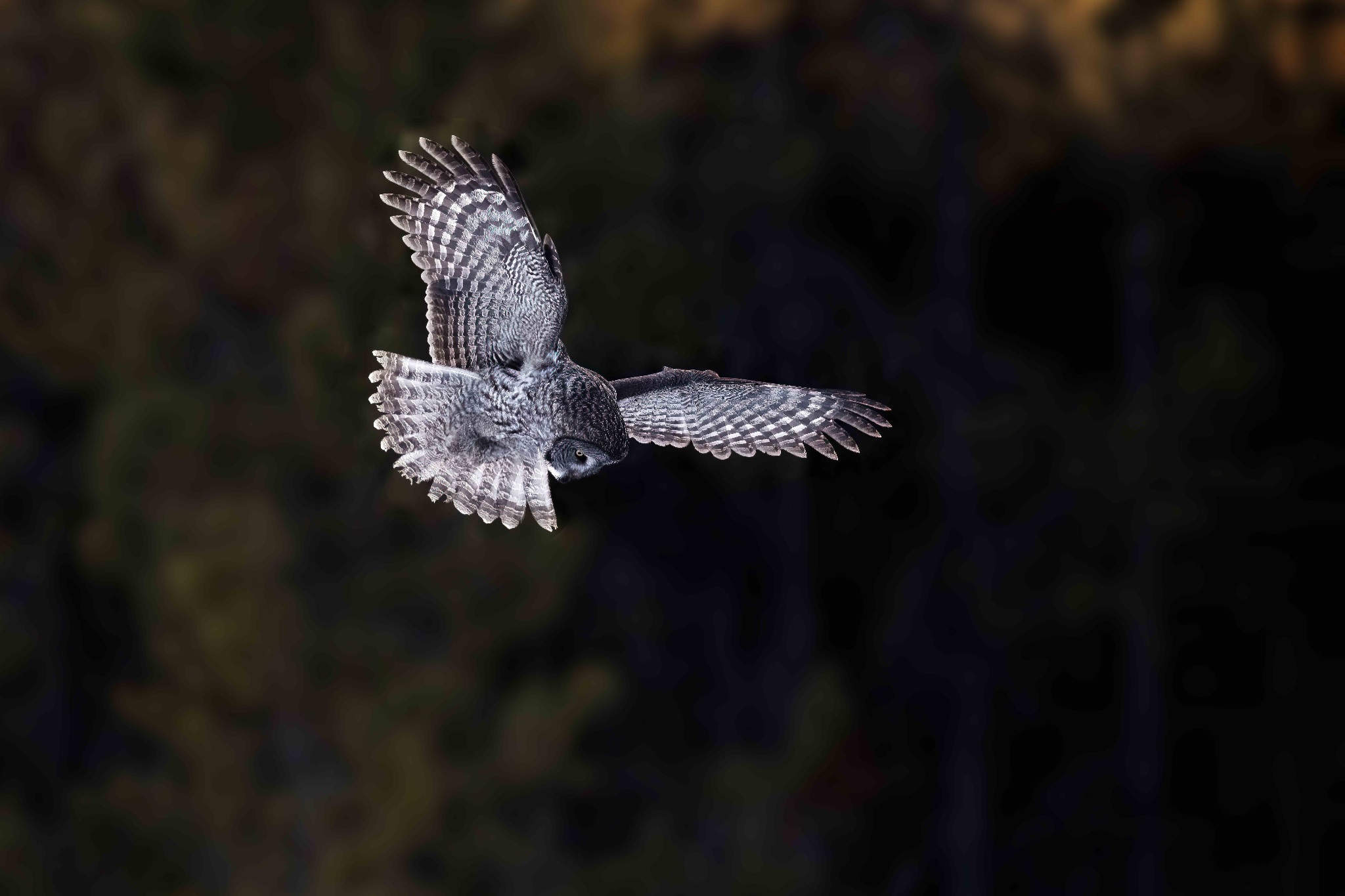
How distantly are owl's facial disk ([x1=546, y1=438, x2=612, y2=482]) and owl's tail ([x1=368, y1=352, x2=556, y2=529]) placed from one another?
0.02 meters

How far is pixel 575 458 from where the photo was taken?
0.85 m

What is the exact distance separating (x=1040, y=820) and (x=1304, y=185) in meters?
0.97

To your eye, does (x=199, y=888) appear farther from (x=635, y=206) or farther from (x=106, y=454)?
(x=635, y=206)

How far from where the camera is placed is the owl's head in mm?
836

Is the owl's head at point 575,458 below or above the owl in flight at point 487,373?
below

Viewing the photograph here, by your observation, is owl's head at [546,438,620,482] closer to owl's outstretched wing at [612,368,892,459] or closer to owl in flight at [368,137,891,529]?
owl in flight at [368,137,891,529]

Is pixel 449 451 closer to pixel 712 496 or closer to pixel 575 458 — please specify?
pixel 575 458

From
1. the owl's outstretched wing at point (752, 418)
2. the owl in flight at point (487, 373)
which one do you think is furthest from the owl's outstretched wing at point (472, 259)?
the owl's outstretched wing at point (752, 418)

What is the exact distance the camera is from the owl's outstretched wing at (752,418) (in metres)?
0.99

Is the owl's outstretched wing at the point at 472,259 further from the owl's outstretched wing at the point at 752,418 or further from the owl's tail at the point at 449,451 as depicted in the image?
the owl's outstretched wing at the point at 752,418

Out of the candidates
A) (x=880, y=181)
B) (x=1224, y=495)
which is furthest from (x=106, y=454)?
(x=1224, y=495)

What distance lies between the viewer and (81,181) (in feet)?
3.32

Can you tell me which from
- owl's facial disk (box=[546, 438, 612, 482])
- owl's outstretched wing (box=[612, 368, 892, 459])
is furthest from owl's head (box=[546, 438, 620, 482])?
owl's outstretched wing (box=[612, 368, 892, 459])

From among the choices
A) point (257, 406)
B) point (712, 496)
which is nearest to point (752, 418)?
point (712, 496)
